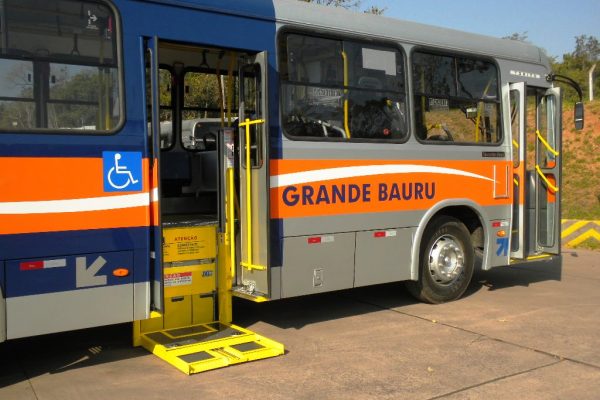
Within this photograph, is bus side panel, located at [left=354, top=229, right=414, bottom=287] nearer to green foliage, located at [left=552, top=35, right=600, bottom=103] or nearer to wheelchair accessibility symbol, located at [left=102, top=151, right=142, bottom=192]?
wheelchair accessibility symbol, located at [left=102, top=151, right=142, bottom=192]

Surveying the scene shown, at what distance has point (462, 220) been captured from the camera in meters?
7.64

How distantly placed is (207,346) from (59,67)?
2.55 m

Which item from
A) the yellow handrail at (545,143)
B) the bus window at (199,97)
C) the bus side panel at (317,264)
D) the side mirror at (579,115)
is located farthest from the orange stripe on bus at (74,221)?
the side mirror at (579,115)

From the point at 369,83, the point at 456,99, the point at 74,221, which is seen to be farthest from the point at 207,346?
the point at 456,99

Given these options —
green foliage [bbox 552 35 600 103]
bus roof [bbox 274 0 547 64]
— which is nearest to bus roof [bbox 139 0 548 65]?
bus roof [bbox 274 0 547 64]

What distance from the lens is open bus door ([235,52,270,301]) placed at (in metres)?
5.50

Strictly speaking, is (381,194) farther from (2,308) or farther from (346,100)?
(2,308)

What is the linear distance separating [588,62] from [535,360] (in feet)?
186

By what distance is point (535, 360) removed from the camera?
17.5ft

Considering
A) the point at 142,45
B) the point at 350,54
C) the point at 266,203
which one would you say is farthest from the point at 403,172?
the point at 142,45

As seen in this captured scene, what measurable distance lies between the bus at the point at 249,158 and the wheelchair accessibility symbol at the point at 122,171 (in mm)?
15

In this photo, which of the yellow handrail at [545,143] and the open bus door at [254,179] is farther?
the yellow handrail at [545,143]

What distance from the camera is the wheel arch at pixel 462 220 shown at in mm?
6809

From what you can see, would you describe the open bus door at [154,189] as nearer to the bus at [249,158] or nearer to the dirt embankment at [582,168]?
the bus at [249,158]
